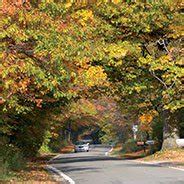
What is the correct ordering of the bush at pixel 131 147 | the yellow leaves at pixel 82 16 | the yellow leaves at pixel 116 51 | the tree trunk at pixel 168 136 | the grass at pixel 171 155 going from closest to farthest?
the yellow leaves at pixel 82 16 < the yellow leaves at pixel 116 51 < the grass at pixel 171 155 < the tree trunk at pixel 168 136 < the bush at pixel 131 147

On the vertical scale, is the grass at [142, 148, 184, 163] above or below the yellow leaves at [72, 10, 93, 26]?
below

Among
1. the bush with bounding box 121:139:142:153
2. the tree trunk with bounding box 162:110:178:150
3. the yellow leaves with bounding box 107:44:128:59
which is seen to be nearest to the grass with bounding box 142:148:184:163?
the tree trunk with bounding box 162:110:178:150

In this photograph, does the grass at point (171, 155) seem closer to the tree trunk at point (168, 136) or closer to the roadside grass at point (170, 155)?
the roadside grass at point (170, 155)

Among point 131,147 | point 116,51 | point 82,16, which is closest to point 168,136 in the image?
point 116,51

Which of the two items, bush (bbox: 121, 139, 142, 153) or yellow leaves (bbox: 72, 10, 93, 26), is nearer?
yellow leaves (bbox: 72, 10, 93, 26)

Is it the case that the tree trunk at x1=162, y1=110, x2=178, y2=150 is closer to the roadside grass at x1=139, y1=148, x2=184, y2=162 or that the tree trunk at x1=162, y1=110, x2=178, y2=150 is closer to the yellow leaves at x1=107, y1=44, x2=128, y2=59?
the roadside grass at x1=139, y1=148, x2=184, y2=162

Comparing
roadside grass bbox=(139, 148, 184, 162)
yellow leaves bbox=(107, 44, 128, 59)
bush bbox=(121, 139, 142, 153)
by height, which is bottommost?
roadside grass bbox=(139, 148, 184, 162)

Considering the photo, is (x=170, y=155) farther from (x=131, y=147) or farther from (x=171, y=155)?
(x=131, y=147)

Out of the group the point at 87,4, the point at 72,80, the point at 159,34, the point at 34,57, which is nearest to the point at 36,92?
the point at 72,80

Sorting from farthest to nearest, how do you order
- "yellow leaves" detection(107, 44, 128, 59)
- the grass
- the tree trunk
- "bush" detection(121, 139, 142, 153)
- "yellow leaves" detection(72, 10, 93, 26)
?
"bush" detection(121, 139, 142, 153)
the tree trunk
the grass
"yellow leaves" detection(107, 44, 128, 59)
"yellow leaves" detection(72, 10, 93, 26)

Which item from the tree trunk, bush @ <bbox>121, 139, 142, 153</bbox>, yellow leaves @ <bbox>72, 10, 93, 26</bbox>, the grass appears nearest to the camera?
yellow leaves @ <bbox>72, 10, 93, 26</bbox>

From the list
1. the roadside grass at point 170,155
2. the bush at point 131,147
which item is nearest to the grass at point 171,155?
the roadside grass at point 170,155

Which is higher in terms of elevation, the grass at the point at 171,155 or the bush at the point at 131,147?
the bush at the point at 131,147

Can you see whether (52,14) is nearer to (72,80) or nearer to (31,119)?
(72,80)
